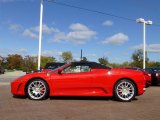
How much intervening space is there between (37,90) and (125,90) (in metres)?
2.77

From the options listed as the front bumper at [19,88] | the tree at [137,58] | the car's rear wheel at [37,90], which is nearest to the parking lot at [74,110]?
the car's rear wheel at [37,90]

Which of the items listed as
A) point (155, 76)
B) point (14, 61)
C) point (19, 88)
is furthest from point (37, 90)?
point (14, 61)

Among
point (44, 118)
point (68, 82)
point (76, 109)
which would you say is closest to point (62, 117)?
point (44, 118)

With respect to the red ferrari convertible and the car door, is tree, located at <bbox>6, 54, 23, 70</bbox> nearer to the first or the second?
the red ferrari convertible

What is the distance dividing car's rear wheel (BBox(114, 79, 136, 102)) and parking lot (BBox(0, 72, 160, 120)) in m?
0.40

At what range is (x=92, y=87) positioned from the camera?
1208 centimetres

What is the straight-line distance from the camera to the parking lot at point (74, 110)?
27.8 ft

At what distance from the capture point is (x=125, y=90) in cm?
1205

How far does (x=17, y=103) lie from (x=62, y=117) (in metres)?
2.80

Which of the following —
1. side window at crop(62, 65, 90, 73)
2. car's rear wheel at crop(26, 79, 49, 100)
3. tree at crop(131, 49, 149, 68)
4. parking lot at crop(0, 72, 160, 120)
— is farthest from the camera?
tree at crop(131, 49, 149, 68)

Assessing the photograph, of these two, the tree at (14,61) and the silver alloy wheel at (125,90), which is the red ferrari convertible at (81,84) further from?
the tree at (14,61)

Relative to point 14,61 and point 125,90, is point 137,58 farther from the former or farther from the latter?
point 125,90

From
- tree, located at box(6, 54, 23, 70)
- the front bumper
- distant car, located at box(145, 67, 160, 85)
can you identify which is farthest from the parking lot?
tree, located at box(6, 54, 23, 70)

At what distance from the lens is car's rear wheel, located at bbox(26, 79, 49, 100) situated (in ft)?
39.2
